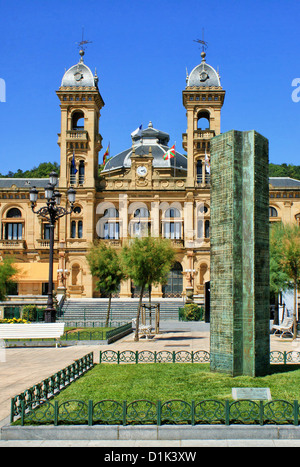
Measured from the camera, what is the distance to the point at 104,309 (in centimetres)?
4322

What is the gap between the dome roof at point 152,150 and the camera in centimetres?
5936

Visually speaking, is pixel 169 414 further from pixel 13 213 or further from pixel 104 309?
pixel 13 213

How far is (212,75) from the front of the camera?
52.1m

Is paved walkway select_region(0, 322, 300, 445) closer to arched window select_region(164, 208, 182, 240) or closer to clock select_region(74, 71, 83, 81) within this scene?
arched window select_region(164, 208, 182, 240)

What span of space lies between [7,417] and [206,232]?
137 feet

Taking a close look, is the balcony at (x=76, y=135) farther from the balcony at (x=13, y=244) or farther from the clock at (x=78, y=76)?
the balcony at (x=13, y=244)

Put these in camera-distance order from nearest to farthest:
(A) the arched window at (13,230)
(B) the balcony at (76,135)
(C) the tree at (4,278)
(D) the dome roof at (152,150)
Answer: (C) the tree at (4,278) < (B) the balcony at (76,135) < (A) the arched window at (13,230) < (D) the dome roof at (152,150)

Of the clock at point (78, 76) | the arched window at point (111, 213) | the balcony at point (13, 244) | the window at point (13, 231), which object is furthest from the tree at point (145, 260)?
the clock at point (78, 76)

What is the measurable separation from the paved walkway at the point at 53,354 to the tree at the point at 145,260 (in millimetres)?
2994

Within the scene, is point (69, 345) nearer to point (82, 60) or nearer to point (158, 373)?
point (158, 373)

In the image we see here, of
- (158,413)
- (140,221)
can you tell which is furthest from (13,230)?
(158,413)

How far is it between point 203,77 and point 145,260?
32.6m

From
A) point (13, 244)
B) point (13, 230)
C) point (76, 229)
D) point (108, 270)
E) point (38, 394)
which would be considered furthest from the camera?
point (13, 230)
